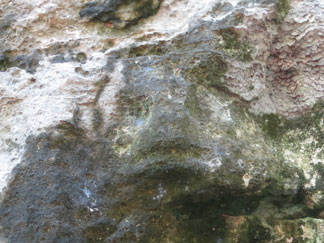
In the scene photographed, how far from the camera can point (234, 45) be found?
1366mm

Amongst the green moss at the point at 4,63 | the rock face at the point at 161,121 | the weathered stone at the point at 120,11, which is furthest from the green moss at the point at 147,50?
the green moss at the point at 4,63

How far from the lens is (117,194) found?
1.19 metres

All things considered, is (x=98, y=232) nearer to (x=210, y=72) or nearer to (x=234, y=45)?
(x=210, y=72)

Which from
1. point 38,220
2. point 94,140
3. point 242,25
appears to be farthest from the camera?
point 242,25

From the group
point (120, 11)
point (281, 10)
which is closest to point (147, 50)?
point (120, 11)

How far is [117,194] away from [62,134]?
0.28 meters

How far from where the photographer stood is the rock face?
1188 mm

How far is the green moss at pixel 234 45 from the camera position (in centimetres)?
136

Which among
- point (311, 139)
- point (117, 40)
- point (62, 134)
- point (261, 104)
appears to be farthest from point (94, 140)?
point (311, 139)

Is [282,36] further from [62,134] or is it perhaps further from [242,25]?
[62,134]

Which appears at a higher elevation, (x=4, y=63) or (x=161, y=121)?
(x=4, y=63)

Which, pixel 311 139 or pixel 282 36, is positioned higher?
pixel 282 36

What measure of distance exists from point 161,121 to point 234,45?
43 centimetres

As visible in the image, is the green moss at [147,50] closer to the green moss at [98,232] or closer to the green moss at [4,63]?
the green moss at [4,63]
